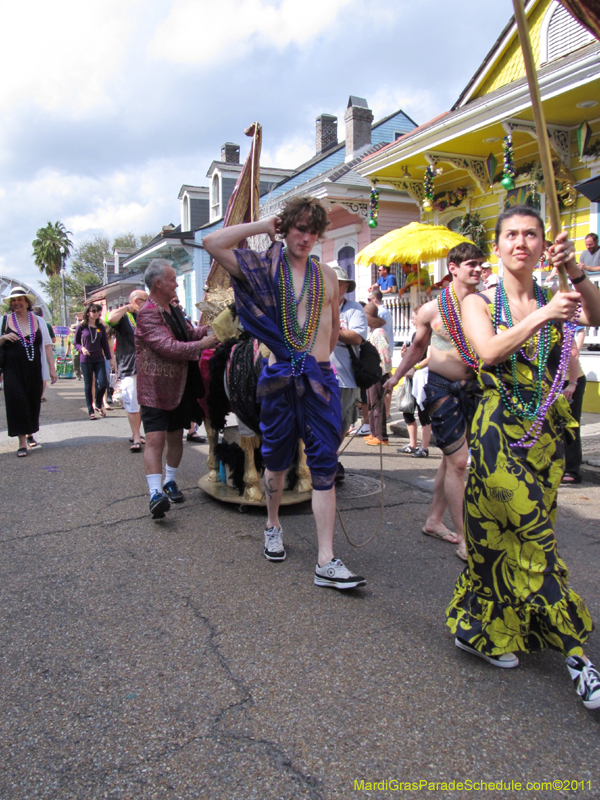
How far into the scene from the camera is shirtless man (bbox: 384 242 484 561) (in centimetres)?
354

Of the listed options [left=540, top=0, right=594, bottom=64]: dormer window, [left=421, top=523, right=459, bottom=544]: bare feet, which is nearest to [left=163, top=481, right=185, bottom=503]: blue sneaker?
[left=421, top=523, right=459, bottom=544]: bare feet

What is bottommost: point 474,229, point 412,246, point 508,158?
point 412,246

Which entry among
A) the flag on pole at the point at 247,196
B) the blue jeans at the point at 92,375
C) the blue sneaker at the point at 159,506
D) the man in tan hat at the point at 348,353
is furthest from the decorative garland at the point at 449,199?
the blue sneaker at the point at 159,506

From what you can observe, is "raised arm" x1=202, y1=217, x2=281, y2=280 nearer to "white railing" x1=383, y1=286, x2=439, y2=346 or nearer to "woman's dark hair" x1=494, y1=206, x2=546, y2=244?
"woman's dark hair" x1=494, y1=206, x2=546, y2=244

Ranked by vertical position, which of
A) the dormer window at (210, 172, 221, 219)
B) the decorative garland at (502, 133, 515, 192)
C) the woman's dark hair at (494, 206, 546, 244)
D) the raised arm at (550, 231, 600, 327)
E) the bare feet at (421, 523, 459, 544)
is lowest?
the bare feet at (421, 523, 459, 544)

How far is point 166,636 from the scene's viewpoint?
2.74 m

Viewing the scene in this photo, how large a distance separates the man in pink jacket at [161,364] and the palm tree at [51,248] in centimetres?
6361

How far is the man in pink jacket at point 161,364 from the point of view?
4.57m

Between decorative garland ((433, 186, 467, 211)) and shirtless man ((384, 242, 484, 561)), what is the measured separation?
9757mm

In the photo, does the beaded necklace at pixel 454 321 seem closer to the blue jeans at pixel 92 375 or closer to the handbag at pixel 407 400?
the handbag at pixel 407 400

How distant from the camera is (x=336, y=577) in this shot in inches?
126

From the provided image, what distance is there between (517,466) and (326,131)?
86.5ft

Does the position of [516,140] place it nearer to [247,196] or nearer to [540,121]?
[247,196]

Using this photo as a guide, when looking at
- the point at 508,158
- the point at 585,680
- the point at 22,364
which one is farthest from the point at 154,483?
the point at 508,158
